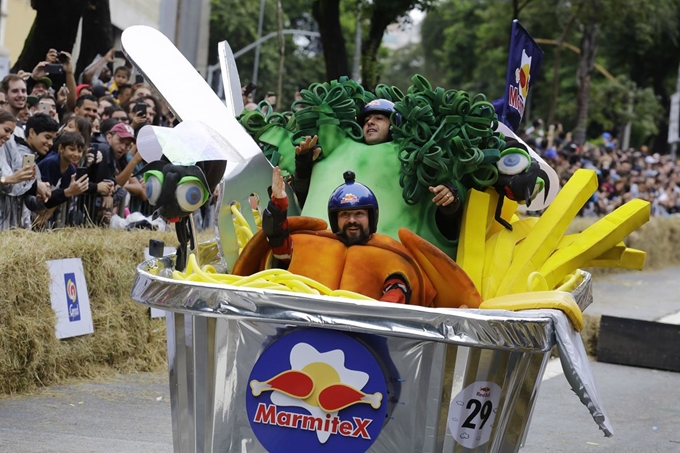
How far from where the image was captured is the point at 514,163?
17.8 ft

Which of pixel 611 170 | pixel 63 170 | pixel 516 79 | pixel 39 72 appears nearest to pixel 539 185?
pixel 516 79

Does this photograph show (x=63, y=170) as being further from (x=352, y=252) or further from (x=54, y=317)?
(x=352, y=252)

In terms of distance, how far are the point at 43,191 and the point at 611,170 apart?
50.4 ft

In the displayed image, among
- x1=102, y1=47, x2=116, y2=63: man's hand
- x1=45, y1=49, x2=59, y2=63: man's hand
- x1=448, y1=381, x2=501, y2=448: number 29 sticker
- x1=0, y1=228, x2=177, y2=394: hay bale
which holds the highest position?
x1=102, y1=47, x2=116, y2=63: man's hand

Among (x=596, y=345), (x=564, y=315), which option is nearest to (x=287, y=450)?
(x=564, y=315)

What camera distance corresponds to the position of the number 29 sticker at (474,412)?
411 centimetres

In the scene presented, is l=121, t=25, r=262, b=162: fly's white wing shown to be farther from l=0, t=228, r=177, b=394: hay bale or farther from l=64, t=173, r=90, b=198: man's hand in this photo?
l=64, t=173, r=90, b=198: man's hand

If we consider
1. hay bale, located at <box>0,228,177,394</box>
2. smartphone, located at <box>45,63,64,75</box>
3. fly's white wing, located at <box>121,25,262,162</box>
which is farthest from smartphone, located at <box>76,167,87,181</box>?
fly's white wing, located at <box>121,25,262,162</box>

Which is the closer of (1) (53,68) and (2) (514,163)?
(2) (514,163)

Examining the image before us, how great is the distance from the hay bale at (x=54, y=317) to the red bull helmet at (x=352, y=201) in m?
2.94

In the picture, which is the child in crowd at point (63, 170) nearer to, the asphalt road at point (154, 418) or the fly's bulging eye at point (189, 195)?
the asphalt road at point (154, 418)

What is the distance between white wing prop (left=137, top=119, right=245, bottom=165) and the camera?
4.52 m

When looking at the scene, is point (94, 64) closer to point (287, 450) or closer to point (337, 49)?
point (337, 49)

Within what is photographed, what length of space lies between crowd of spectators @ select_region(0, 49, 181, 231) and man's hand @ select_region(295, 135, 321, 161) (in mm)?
1794
